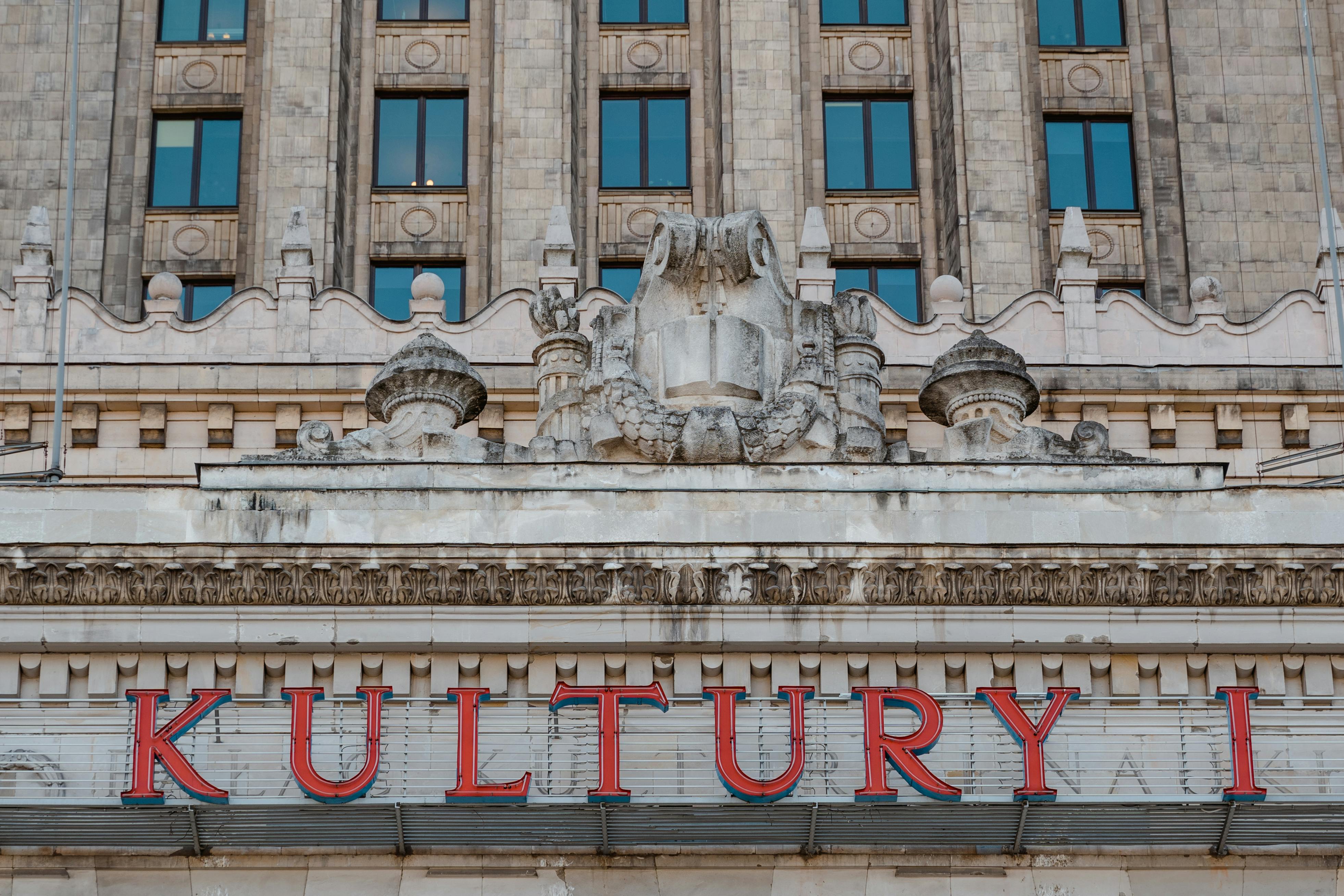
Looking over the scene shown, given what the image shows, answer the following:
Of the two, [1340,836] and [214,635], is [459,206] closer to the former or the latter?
[214,635]

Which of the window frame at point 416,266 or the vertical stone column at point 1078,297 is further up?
the window frame at point 416,266

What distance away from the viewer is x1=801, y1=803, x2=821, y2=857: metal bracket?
2141cm

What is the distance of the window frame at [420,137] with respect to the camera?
45875mm

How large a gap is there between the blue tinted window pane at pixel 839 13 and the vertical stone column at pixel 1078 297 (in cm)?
945

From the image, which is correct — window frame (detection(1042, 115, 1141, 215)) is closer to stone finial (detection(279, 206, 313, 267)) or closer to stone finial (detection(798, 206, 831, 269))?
stone finial (detection(798, 206, 831, 269))

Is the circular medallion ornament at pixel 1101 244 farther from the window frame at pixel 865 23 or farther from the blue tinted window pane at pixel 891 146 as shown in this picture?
the window frame at pixel 865 23

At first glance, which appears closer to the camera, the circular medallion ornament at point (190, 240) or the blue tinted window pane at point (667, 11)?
the circular medallion ornament at point (190, 240)

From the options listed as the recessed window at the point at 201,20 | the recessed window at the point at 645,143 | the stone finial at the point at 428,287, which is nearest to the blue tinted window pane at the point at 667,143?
the recessed window at the point at 645,143

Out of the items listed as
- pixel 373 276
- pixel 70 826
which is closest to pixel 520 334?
pixel 373 276

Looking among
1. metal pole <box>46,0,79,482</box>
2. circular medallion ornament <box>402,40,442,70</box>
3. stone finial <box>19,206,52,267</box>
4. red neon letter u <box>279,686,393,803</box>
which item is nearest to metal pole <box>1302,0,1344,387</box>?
circular medallion ornament <box>402,40,442,70</box>

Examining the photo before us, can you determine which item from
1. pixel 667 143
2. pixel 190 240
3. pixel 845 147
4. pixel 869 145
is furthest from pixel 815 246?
pixel 190 240

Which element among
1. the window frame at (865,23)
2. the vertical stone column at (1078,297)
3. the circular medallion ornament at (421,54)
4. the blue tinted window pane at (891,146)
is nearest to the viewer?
the vertical stone column at (1078,297)

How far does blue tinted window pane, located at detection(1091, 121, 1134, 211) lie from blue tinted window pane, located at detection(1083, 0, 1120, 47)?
1643mm

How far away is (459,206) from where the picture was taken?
45.7 metres
